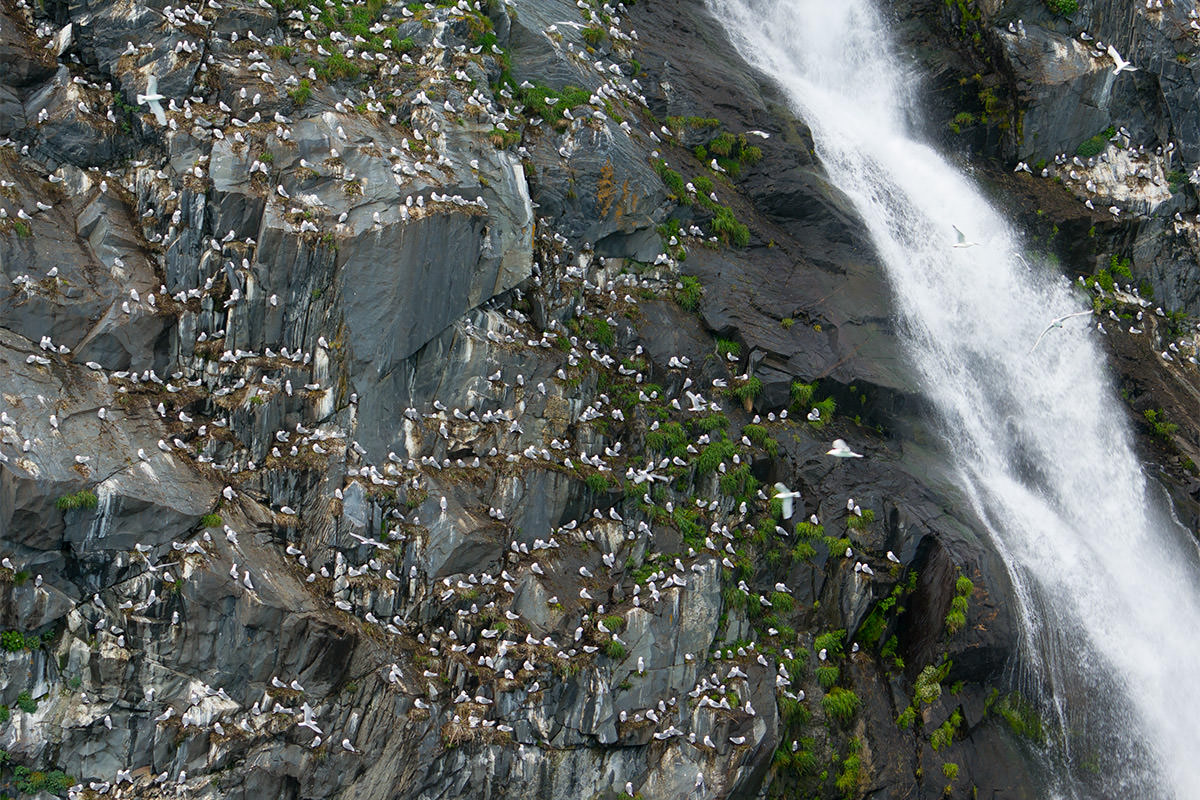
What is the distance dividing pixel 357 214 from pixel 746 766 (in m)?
12.8

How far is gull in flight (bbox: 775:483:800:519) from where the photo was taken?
867 inches

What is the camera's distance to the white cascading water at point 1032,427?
73.6ft

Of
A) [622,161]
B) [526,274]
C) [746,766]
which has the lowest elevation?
[746,766]

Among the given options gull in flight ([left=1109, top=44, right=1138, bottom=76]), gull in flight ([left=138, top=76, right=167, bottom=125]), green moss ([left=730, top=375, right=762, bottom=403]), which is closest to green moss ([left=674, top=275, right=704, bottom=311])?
green moss ([left=730, top=375, right=762, bottom=403])

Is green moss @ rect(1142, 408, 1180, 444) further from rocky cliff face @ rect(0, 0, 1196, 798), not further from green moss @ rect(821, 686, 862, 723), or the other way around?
green moss @ rect(821, 686, 862, 723)

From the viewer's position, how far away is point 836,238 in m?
27.6

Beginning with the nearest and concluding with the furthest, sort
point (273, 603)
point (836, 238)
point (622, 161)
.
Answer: point (273, 603) < point (622, 161) < point (836, 238)

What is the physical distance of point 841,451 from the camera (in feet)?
72.6

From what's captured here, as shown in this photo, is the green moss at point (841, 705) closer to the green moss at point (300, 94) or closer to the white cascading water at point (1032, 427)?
the white cascading water at point (1032, 427)

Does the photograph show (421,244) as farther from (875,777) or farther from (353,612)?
(875,777)

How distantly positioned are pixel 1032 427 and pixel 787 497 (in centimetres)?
841

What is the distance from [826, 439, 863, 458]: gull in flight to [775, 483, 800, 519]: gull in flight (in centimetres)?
114

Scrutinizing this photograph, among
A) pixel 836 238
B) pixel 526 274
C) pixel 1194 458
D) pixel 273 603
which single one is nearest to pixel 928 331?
pixel 836 238

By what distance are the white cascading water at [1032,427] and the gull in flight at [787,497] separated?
4.46 meters
